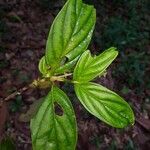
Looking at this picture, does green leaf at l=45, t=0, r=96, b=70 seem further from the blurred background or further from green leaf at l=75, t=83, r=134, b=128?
the blurred background

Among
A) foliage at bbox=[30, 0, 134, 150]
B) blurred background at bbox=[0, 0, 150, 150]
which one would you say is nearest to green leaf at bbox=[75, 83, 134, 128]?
foliage at bbox=[30, 0, 134, 150]

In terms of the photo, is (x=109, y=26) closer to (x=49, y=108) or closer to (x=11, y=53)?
(x=11, y=53)

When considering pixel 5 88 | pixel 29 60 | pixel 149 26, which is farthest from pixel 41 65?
pixel 149 26

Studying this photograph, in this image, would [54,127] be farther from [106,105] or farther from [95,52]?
[95,52]

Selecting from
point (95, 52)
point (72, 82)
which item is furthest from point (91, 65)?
point (95, 52)

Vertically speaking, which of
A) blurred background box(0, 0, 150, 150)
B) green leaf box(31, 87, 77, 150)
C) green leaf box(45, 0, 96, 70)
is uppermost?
green leaf box(45, 0, 96, 70)
